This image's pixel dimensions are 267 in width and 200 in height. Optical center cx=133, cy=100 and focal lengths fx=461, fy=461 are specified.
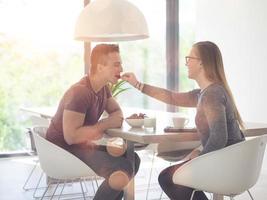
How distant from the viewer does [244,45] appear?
16.1 feet

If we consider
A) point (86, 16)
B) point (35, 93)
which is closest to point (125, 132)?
point (86, 16)

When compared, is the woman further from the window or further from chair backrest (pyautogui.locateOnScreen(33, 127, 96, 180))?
the window

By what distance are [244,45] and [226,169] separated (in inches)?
116

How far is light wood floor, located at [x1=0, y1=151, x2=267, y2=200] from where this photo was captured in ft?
12.1

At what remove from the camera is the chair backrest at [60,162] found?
251 centimetres

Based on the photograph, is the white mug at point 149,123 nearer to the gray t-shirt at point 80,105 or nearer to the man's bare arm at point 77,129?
the man's bare arm at point 77,129

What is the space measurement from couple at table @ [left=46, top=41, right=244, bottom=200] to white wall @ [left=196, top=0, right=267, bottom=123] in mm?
2042

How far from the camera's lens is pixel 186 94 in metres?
2.91

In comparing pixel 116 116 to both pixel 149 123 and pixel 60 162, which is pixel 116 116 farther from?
pixel 60 162

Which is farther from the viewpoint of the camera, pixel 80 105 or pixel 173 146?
pixel 173 146

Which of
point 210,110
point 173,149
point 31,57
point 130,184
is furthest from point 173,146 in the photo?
point 31,57

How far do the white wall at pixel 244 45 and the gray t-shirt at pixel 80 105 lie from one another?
2460 mm

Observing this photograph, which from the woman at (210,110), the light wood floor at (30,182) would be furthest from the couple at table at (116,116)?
the light wood floor at (30,182)

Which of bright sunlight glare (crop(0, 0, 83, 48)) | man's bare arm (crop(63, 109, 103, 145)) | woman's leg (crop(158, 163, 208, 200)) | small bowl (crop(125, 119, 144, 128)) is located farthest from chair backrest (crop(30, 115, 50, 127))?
bright sunlight glare (crop(0, 0, 83, 48))
